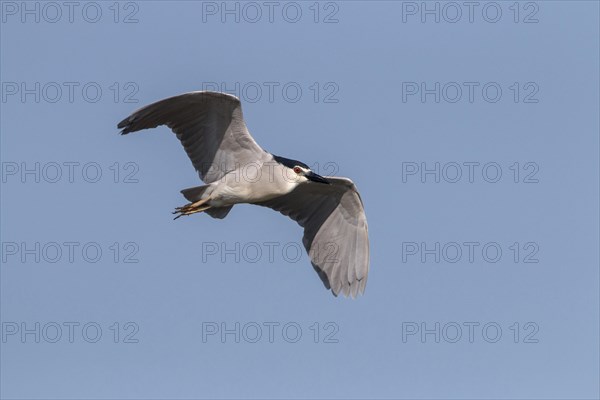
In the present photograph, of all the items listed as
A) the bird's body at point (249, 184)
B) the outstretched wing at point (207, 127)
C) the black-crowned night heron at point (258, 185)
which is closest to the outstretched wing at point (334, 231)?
the black-crowned night heron at point (258, 185)

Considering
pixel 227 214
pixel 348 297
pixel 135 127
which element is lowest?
pixel 348 297

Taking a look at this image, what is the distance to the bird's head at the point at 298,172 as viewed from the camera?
1534cm

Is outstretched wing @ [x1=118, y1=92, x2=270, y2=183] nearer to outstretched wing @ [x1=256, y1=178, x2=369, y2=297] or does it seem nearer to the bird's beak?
the bird's beak

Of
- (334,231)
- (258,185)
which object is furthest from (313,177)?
(334,231)

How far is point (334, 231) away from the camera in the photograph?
54.2 ft

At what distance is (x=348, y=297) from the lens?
16250 mm

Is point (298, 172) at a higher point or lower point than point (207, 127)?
lower

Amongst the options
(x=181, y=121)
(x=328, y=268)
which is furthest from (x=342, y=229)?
(x=181, y=121)

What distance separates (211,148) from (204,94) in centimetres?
116

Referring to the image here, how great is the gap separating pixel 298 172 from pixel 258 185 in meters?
0.61

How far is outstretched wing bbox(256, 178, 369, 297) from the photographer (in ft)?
53.5

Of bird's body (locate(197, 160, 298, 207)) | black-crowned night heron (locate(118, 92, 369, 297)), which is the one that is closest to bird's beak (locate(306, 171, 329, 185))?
black-crowned night heron (locate(118, 92, 369, 297))

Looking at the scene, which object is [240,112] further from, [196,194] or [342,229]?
[342,229]

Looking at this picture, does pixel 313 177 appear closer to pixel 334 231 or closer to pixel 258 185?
pixel 258 185
